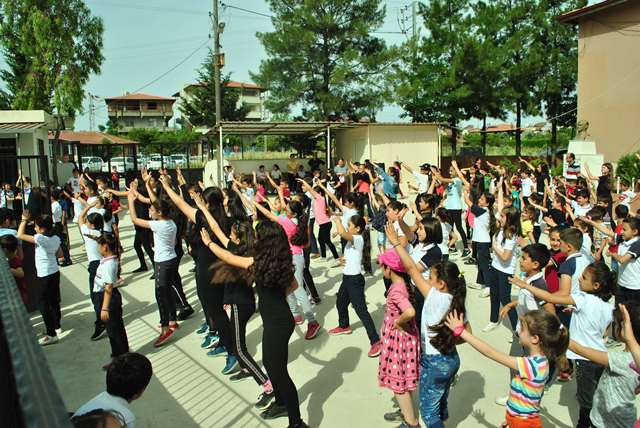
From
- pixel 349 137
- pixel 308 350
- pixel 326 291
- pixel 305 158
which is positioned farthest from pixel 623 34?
pixel 308 350

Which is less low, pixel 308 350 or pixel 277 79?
pixel 277 79

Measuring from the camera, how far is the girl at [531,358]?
9.92ft

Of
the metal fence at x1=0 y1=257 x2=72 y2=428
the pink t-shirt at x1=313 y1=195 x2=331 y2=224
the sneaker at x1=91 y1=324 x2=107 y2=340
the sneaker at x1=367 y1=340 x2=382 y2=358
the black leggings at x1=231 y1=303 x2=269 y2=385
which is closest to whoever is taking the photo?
the metal fence at x1=0 y1=257 x2=72 y2=428

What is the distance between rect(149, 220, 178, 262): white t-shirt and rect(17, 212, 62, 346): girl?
3.84 feet

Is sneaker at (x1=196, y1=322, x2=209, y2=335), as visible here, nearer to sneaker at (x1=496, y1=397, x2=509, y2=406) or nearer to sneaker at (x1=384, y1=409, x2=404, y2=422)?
sneaker at (x1=384, y1=409, x2=404, y2=422)

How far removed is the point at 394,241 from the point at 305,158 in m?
20.8

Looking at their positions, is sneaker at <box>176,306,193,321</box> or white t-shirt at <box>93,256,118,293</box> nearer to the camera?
white t-shirt at <box>93,256,118,293</box>

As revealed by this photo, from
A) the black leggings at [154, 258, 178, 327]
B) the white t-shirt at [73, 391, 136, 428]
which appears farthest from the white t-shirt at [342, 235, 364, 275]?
the white t-shirt at [73, 391, 136, 428]

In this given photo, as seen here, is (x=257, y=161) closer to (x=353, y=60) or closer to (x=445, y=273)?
(x=353, y=60)

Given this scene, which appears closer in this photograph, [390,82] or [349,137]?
[349,137]

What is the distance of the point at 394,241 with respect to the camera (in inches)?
152

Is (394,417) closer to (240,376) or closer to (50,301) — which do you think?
(240,376)

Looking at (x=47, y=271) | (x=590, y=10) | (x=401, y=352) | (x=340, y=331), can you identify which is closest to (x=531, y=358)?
(x=401, y=352)

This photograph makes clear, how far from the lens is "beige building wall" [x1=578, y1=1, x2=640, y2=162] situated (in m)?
19.2
